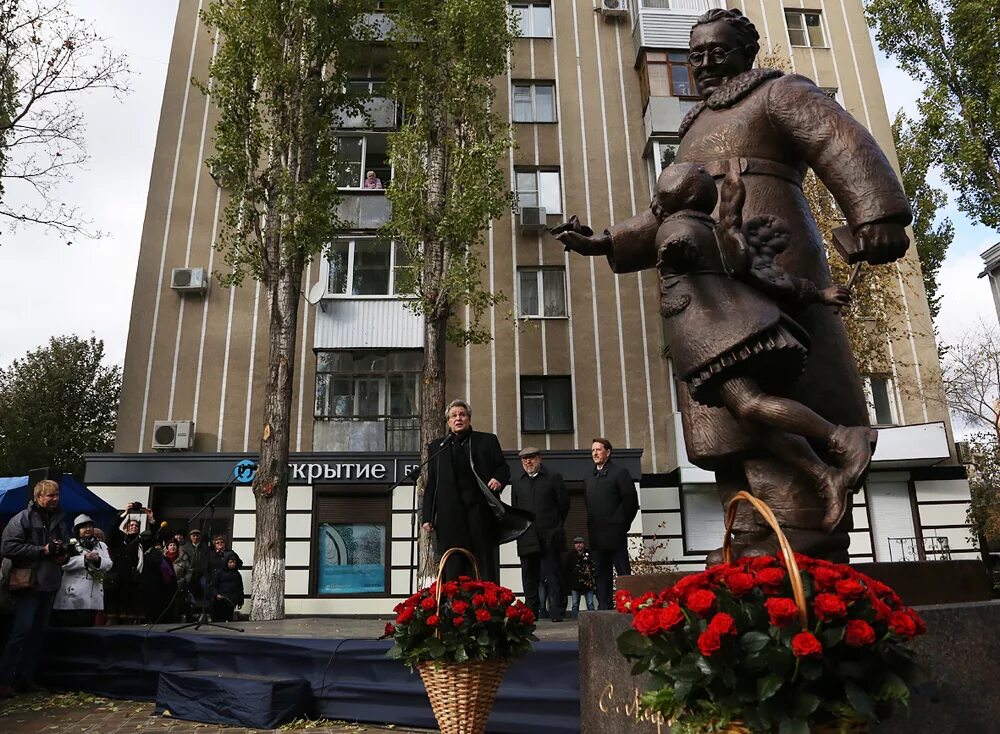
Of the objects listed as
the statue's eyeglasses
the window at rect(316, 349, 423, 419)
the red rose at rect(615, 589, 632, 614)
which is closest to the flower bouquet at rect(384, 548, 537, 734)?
the red rose at rect(615, 589, 632, 614)

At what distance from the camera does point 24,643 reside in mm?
6926

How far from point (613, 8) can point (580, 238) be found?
22366 millimetres

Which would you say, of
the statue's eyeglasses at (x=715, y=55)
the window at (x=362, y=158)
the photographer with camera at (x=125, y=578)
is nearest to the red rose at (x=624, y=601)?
the statue's eyeglasses at (x=715, y=55)

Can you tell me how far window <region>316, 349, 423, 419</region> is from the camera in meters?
19.5

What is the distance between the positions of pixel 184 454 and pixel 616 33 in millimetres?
16726

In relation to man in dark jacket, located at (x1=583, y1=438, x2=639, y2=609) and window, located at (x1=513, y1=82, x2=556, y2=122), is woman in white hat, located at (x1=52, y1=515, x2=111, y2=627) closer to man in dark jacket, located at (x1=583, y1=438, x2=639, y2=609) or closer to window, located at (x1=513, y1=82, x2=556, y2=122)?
man in dark jacket, located at (x1=583, y1=438, x2=639, y2=609)

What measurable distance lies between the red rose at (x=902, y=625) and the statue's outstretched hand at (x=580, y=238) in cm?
203

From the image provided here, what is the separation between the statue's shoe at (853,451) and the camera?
105 inches

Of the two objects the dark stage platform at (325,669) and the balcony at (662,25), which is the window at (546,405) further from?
the dark stage platform at (325,669)

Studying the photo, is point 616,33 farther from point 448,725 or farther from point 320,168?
point 448,725

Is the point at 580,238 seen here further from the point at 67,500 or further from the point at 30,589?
the point at 67,500

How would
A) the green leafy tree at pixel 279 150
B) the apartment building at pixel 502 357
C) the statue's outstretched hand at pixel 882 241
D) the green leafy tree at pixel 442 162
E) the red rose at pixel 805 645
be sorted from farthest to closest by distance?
the apartment building at pixel 502 357, the green leafy tree at pixel 442 162, the green leafy tree at pixel 279 150, the statue's outstretched hand at pixel 882 241, the red rose at pixel 805 645

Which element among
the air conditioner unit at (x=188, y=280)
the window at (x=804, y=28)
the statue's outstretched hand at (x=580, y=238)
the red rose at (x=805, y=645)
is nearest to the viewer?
the red rose at (x=805, y=645)

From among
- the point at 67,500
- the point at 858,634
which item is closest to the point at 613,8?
Result: the point at 67,500
